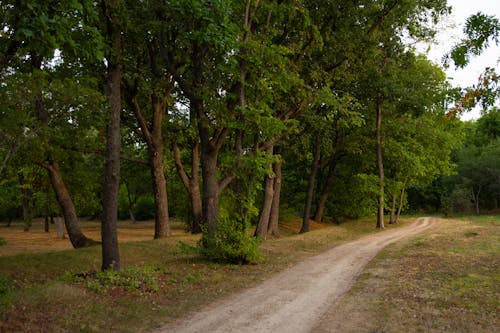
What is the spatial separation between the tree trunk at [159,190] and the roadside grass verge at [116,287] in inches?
148

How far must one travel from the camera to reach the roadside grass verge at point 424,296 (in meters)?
6.75

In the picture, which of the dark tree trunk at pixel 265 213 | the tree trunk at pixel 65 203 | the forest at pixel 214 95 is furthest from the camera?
the dark tree trunk at pixel 265 213

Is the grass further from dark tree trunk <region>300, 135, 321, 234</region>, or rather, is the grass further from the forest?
dark tree trunk <region>300, 135, 321, 234</region>

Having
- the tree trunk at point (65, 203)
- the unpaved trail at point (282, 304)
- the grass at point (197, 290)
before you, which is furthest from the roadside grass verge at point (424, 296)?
the tree trunk at point (65, 203)

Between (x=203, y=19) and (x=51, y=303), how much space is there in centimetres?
794

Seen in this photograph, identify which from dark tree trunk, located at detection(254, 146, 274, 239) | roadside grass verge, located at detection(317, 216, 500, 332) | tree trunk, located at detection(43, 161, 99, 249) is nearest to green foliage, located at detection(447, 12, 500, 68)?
roadside grass verge, located at detection(317, 216, 500, 332)

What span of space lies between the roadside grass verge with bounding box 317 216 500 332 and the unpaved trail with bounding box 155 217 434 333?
0.39 metres

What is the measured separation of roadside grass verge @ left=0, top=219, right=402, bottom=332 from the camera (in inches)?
270

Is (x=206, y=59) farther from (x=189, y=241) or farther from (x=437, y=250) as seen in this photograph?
(x=437, y=250)

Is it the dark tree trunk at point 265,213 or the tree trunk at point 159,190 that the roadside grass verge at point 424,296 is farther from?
the tree trunk at point 159,190

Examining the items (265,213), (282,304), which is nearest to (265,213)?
(265,213)

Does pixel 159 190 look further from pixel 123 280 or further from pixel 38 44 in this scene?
pixel 38 44

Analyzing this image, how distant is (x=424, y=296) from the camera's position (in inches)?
338

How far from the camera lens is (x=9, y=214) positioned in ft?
180
